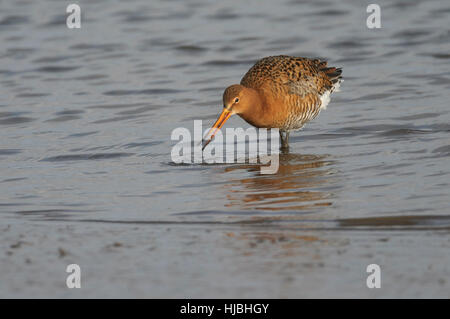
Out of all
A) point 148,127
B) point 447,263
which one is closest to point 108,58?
point 148,127

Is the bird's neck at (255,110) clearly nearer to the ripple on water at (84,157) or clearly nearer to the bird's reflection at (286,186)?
the bird's reflection at (286,186)

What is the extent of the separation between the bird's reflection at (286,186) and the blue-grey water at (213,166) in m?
0.03

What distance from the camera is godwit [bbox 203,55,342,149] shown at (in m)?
8.31

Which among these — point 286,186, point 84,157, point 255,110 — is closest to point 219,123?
point 255,110

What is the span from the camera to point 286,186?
7262 millimetres

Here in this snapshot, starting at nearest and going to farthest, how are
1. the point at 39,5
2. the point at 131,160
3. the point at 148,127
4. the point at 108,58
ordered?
the point at 131,160 → the point at 148,127 → the point at 108,58 → the point at 39,5

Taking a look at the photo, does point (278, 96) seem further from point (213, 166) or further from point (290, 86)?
point (213, 166)

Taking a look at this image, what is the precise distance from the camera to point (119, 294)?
15.8ft

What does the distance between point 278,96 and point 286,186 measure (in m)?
1.59

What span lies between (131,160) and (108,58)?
5.16 metres

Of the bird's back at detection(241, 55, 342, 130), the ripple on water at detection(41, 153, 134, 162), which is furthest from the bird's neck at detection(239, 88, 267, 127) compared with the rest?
the ripple on water at detection(41, 153, 134, 162)

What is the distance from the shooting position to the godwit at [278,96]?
8.31 m

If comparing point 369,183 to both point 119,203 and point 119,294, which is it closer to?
point 119,203

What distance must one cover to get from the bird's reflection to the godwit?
1.45 ft
